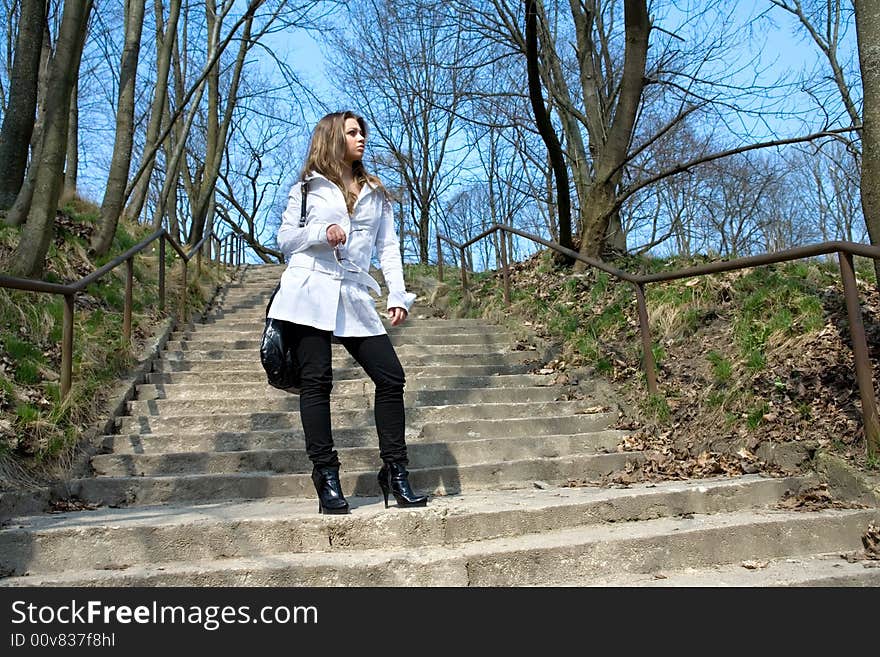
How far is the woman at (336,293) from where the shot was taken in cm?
322

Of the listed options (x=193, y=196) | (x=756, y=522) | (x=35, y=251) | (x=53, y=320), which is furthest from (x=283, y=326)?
(x=193, y=196)

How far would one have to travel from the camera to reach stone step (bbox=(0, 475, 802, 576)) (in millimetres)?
3033

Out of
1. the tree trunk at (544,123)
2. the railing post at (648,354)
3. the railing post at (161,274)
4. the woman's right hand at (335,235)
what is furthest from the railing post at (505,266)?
the woman's right hand at (335,235)

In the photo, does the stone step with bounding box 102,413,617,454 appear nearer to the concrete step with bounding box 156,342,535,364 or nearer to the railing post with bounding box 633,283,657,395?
the railing post with bounding box 633,283,657,395

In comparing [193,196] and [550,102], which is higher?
[193,196]

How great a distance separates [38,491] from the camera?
3.71m

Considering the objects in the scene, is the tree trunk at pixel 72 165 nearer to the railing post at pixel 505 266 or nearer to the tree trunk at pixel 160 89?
the tree trunk at pixel 160 89

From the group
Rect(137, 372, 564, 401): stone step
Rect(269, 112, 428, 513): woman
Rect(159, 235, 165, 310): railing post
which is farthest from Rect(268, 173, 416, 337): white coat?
Rect(159, 235, 165, 310): railing post

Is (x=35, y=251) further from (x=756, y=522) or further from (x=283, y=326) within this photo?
(x=756, y=522)

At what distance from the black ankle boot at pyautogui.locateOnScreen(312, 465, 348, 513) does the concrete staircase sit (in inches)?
2.3

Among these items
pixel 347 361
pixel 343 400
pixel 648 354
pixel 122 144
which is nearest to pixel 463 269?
pixel 347 361

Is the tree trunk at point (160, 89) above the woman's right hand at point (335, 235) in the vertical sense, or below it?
above

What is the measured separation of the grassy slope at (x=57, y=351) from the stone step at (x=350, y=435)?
15.4 inches
